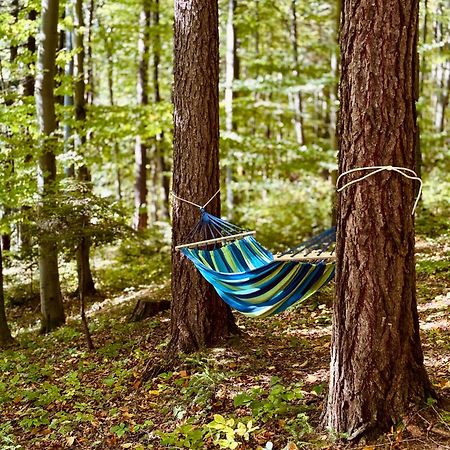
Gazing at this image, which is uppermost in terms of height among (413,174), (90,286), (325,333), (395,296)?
(413,174)

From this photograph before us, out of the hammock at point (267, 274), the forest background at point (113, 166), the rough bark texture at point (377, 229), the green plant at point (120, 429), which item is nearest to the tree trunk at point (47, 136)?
the forest background at point (113, 166)

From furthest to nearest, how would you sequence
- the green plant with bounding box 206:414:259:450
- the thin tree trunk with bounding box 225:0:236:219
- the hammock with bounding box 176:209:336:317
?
the thin tree trunk with bounding box 225:0:236:219 < the hammock with bounding box 176:209:336:317 < the green plant with bounding box 206:414:259:450

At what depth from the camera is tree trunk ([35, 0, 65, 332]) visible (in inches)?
238

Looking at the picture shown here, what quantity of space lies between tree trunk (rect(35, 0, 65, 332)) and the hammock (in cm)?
280

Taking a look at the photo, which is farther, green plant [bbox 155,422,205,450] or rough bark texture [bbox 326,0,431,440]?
green plant [bbox 155,422,205,450]

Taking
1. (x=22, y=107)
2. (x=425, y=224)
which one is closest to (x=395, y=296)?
(x=22, y=107)

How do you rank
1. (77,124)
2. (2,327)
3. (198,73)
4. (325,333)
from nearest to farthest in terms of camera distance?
(198,73)
(325,333)
(2,327)
(77,124)

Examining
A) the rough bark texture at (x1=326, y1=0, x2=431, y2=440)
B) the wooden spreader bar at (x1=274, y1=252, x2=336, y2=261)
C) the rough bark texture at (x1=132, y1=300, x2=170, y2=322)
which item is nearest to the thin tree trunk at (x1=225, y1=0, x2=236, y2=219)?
the rough bark texture at (x1=132, y1=300, x2=170, y2=322)

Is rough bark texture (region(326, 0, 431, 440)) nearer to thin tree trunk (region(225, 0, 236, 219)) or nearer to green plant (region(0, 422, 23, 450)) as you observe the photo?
green plant (region(0, 422, 23, 450))

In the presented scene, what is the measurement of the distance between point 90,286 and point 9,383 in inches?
141

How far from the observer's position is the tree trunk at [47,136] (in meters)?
6.05

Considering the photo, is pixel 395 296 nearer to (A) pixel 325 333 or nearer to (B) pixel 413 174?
(B) pixel 413 174

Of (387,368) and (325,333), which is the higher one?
Result: (387,368)

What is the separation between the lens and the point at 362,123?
238 centimetres
